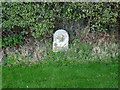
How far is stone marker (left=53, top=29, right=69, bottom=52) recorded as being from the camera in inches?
229

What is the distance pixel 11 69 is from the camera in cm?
456

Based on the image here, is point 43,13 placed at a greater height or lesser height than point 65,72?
greater

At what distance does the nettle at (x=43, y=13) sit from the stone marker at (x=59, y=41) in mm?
341

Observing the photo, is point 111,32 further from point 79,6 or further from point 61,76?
point 61,76

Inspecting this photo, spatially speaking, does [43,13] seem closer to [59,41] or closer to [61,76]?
[59,41]

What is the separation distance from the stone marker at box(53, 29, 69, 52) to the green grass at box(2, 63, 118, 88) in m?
1.14

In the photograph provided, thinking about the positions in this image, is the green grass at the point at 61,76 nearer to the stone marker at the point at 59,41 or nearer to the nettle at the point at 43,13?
the stone marker at the point at 59,41

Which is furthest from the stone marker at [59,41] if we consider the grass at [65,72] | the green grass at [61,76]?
the green grass at [61,76]

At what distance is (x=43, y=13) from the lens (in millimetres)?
5688

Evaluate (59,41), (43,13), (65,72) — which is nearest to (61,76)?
(65,72)

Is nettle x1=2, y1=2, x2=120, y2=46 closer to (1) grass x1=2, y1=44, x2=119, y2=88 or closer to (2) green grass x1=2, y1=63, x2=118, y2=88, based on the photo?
(1) grass x1=2, y1=44, x2=119, y2=88

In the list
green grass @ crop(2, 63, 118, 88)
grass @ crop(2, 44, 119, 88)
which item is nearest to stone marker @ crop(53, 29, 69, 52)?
grass @ crop(2, 44, 119, 88)

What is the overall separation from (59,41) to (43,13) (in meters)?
1.26

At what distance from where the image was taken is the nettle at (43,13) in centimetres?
554
